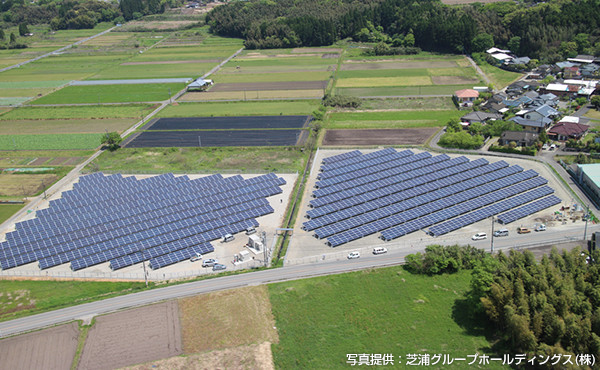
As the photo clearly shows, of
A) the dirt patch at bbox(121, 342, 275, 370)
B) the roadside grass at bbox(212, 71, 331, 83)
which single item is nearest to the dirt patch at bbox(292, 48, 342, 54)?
the roadside grass at bbox(212, 71, 331, 83)

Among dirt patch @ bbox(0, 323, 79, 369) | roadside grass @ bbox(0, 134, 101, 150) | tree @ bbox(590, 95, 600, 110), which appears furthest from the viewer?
tree @ bbox(590, 95, 600, 110)

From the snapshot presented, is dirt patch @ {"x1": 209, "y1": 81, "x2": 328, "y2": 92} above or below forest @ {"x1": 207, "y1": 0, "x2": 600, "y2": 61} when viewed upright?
below

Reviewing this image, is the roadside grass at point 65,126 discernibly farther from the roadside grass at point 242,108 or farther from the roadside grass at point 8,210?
the roadside grass at point 8,210

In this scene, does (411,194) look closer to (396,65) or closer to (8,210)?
(8,210)

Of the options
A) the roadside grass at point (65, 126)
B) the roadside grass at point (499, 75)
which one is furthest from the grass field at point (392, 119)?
the roadside grass at point (65, 126)

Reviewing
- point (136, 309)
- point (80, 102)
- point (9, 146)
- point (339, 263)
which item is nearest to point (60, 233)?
point (136, 309)

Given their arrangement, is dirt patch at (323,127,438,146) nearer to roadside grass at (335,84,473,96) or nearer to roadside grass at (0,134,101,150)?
roadside grass at (335,84,473,96)
